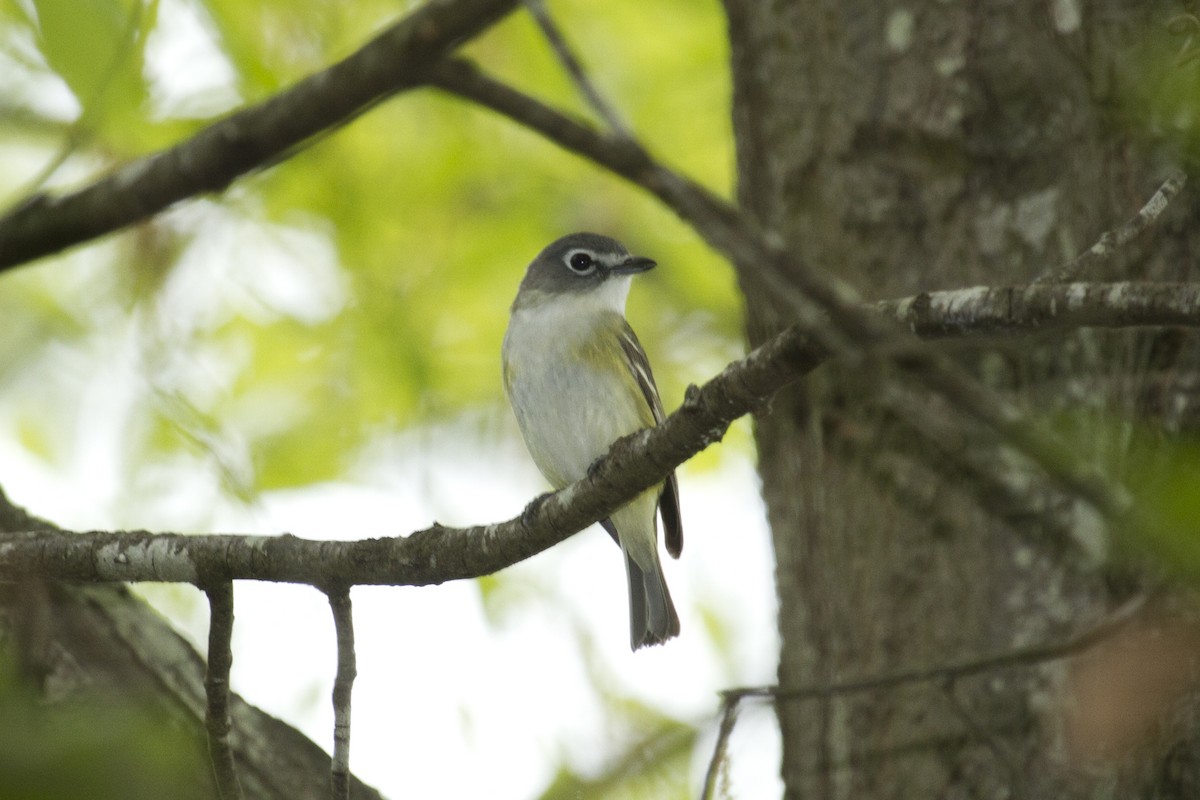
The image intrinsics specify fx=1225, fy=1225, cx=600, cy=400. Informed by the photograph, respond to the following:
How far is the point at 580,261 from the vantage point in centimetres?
670

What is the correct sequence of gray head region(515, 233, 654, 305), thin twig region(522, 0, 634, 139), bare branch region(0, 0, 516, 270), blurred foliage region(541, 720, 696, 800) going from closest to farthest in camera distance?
thin twig region(522, 0, 634, 139) < bare branch region(0, 0, 516, 270) < blurred foliage region(541, 720, 696, 800) < gray head region(515, 233, 654, 305)

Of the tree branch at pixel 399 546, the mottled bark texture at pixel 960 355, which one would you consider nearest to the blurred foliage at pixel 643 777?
the mottled bark texture at pixel 960 355

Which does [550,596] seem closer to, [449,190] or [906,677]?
[449,190]

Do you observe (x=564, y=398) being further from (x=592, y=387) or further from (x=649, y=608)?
(x=649, y=608)

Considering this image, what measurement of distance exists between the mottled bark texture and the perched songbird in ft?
3.55

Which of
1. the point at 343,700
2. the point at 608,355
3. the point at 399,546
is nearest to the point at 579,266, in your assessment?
the point at 608,355

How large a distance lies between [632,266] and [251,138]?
11.7ft

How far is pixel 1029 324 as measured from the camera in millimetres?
2557

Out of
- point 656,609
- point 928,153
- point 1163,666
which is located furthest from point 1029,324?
point 656,609

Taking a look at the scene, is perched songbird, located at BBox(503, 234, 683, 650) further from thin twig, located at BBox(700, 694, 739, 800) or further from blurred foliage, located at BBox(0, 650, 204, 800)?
blurred foliage, located at BBox(0, 650, 204, 800)

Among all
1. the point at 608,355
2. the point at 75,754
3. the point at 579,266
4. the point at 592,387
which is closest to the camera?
the point at 75,754

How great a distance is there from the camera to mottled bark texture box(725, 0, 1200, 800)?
4.16 metres

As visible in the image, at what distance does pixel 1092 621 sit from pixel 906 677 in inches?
45.8

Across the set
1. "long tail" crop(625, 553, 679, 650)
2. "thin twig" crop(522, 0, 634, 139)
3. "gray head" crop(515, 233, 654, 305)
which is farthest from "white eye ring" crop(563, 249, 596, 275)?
"thin twig" crop(522, 0, 634, 139)
